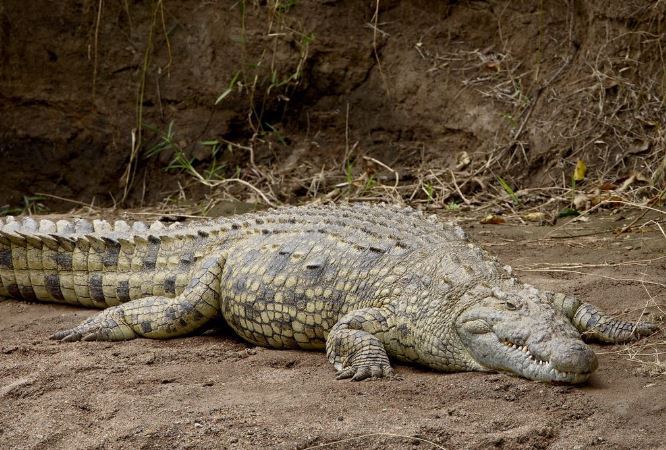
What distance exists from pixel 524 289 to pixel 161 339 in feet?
7.07

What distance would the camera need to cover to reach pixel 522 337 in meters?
4.32

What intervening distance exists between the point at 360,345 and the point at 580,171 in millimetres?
3959

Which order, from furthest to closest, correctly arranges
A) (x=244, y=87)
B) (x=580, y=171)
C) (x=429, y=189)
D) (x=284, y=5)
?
(x=244, y=87) → (x=284, y=5) → (x=429, y=189) → (x=580, y=171)

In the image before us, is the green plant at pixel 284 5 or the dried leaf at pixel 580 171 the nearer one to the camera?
the dried leaf at pixel 580 171

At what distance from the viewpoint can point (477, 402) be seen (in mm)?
4098

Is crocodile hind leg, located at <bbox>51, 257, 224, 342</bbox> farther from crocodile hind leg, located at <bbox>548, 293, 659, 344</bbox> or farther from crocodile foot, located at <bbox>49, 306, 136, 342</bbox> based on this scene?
crocodile hind leg, located at <bbox>548, 293, 659, 344</bbox>

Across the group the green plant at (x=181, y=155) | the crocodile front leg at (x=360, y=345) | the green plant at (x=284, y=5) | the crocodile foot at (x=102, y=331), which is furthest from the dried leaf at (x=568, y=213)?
the crocodile foot at (x=102, y=331)

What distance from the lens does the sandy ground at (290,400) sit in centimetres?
376

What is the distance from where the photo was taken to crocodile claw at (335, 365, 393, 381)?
178 inches

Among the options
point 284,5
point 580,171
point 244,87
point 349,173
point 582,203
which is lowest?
point 349,173

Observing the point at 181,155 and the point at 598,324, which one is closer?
the point at 598,324

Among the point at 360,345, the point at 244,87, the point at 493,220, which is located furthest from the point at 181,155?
the point at 360,345

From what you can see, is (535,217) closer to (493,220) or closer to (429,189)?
(493,220)

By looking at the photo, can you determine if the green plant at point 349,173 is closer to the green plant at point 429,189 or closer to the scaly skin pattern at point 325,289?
the green plant at point 429,189
